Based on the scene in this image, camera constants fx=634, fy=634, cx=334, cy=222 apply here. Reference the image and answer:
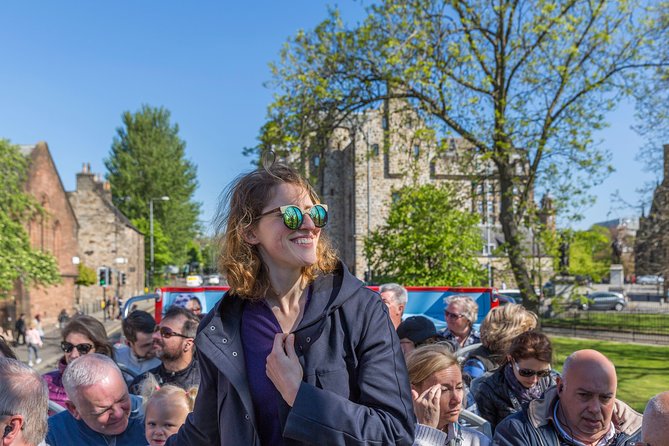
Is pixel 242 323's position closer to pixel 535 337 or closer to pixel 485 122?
pixel 535 337

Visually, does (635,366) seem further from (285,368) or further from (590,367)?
(285,368)

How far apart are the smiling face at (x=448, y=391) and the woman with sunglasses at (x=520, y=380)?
1041mm

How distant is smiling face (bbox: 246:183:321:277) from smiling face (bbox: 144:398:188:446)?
1542 mm

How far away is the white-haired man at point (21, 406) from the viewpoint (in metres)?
2.13

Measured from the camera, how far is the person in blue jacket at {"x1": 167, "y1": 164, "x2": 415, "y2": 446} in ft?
5.41

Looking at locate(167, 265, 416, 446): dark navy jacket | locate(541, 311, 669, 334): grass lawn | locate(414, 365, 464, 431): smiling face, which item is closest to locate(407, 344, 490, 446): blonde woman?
locate(414, 365, 464, 431): smiling face

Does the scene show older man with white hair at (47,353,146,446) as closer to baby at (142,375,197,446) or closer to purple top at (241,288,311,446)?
baby at (142,375,197,446)

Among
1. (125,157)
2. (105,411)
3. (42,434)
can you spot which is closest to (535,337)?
(105,411)

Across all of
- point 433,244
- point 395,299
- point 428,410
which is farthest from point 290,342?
point 433,244

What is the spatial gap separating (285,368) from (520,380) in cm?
268

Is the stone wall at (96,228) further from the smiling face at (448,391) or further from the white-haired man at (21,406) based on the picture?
the white-haired man at (21,406)

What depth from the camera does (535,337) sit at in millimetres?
3977

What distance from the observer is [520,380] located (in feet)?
13.0

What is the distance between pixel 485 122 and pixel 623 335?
13015 millimetres
